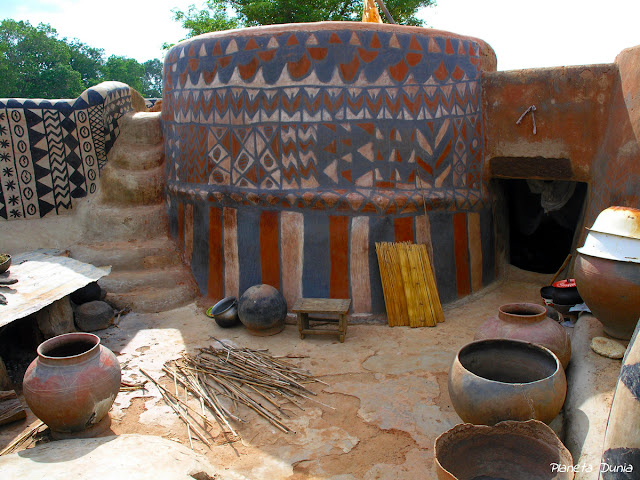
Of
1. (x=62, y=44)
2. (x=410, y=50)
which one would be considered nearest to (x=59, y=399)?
(x=410, y=50)

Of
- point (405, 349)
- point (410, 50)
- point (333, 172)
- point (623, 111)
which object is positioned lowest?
point (405, 349)

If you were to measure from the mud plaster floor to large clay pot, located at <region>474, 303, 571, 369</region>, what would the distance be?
2.45 feet

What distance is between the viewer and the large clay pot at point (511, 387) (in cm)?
342

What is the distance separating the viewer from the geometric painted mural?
24.5ft

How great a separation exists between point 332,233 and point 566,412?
328 centimetres

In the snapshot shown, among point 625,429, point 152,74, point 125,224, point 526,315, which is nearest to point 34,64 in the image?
point 152,74

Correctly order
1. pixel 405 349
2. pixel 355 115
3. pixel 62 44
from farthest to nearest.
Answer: pixel 62 44 < pixel 355 115 < pixel 405 349

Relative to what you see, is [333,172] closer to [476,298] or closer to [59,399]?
[476,298]

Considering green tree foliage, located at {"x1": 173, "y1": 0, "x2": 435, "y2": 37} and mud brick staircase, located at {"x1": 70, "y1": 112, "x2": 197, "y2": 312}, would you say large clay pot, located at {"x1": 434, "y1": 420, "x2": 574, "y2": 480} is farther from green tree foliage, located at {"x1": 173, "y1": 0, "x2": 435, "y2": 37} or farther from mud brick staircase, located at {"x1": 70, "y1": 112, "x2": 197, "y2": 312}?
green tree foliage, located at {"x1": 173, "y1": 0, "x2": 435, "y2": 37}

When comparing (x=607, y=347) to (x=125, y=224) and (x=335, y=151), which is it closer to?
(x=335, y=151)

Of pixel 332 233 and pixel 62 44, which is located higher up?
pixel 62 44

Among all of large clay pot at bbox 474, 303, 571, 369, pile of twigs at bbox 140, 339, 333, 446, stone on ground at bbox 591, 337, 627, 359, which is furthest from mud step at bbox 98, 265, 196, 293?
stone on ground at bbox 591, 337, 627, 359

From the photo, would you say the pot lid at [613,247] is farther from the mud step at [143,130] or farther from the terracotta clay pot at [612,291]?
the mud step at [143,130]

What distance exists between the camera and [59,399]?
12.6 ft
